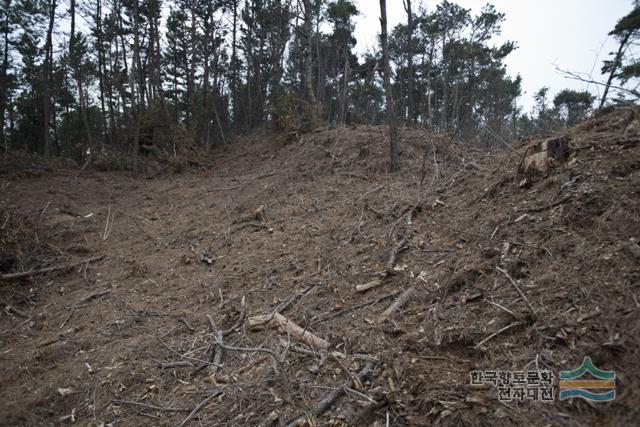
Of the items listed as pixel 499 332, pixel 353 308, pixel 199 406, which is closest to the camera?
pixel 499 332

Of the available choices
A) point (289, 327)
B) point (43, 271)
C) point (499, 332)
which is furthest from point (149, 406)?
point (43, 271)

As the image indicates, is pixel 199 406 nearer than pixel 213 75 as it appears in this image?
Yes

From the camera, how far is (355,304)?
3.29 metres

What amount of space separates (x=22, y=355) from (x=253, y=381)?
9.63ft

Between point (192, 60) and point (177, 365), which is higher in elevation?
point (192, 60)

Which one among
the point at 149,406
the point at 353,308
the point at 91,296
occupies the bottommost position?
the point at 149,406

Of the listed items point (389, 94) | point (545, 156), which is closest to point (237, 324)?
point (545, 156)

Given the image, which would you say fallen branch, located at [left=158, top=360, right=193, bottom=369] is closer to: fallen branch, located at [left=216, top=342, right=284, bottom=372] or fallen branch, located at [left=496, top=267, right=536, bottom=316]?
fallen branch, located at [left=216, top=342, right=284, bottom=372]

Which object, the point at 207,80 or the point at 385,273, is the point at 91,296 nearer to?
the point at 385,273

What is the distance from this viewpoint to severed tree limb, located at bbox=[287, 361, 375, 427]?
2.15m

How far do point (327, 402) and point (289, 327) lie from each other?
40.6 inches

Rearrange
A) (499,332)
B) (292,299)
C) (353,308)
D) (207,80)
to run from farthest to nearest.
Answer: (207,80) < (292,299) < (353,308) < (499,332)

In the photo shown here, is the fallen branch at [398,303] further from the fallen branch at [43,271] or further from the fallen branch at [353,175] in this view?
the fallen branch at [43,271]

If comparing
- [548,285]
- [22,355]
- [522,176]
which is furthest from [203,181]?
[548,285]
